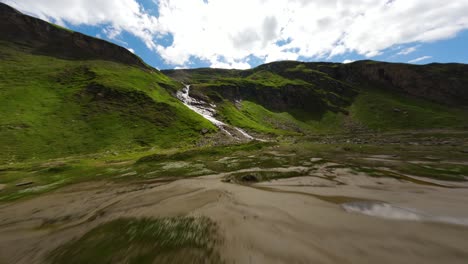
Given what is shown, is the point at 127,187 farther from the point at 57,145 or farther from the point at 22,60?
the point at 22,60

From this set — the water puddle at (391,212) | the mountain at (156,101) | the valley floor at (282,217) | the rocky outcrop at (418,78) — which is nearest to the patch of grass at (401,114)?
the mountain at (156,101)

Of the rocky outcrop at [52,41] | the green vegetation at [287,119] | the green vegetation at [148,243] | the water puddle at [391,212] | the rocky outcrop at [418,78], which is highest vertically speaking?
the rocky outcrop at [52,41]

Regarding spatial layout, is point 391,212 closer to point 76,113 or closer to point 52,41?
point 76,113

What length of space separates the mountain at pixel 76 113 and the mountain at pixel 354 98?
109 ft

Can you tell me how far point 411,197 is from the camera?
8.71 m

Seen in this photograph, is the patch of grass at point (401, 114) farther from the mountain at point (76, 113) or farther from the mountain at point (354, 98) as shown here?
the mountain at point (76, 113)

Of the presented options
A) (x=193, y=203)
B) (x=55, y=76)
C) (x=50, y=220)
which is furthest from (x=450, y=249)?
(x=55, y=76)

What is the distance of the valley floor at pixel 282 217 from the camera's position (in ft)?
16.1

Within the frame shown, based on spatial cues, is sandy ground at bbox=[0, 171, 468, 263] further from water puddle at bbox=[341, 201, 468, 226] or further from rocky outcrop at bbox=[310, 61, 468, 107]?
rocky outcrop at bbox=[310, 61, 468, 107]

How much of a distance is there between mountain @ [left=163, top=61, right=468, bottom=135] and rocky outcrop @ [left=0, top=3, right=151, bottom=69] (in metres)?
63.1

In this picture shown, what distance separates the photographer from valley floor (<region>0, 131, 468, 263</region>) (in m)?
4.92

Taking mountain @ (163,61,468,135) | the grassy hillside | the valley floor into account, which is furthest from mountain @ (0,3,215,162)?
the valley floor

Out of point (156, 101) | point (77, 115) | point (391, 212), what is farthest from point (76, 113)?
point (391, 212)

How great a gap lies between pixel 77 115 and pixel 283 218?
2827 inches
